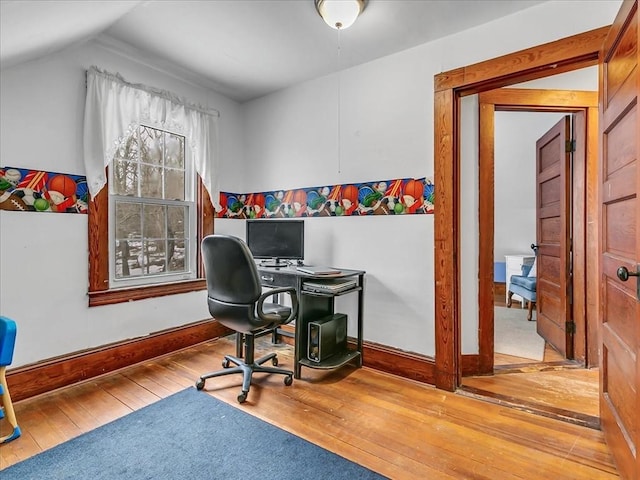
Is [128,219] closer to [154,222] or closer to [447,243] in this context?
[154,222]

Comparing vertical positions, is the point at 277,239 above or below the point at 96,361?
above

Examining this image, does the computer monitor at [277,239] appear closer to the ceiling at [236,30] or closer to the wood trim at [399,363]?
the wood trim at [399,363]

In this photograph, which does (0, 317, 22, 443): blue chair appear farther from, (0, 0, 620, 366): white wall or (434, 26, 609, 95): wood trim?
(434, 26, 609, 95): wood trim

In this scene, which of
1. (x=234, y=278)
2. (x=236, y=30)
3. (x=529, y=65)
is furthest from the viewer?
(x=236, y=30)

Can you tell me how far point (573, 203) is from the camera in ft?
9.30

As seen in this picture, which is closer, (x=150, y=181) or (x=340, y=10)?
(x=340, y=10)

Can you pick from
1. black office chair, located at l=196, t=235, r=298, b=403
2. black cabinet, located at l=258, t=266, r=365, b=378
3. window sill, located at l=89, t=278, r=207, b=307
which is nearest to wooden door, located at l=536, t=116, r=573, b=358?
black cabinet, located at l=258, t=266, r=365, b=378

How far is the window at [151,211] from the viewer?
270cm

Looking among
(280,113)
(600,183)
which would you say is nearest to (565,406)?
(600,183)

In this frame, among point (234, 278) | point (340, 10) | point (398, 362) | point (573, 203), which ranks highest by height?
point (340, 10)

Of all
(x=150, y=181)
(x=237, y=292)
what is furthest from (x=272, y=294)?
(x=150, y=181)

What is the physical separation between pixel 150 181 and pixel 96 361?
1468mm

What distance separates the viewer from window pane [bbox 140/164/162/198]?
285cm

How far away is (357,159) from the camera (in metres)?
2.81
